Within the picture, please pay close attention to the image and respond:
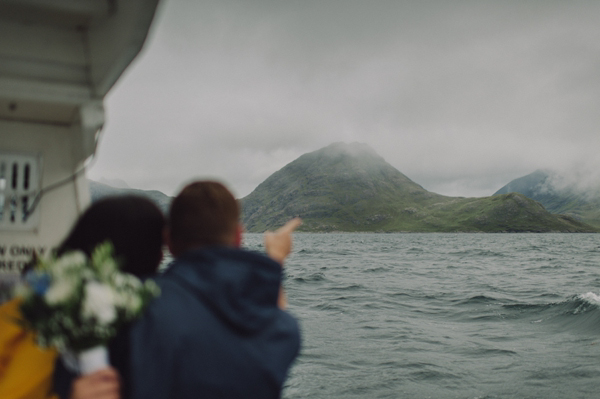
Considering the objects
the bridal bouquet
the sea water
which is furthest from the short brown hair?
the sea water

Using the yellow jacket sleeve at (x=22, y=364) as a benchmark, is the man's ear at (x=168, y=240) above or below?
above

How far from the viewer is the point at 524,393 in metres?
8.05

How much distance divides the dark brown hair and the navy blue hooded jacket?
227 millimetres

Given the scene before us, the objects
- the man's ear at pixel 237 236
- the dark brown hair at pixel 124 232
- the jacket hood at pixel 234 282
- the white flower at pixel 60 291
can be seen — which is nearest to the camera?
the white flower at pixel 60 291

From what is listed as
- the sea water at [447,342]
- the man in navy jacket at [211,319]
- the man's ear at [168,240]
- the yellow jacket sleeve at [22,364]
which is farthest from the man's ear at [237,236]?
the sea water at [447,342]

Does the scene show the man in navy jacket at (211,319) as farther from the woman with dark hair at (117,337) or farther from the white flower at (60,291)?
the white flower at (60,291)

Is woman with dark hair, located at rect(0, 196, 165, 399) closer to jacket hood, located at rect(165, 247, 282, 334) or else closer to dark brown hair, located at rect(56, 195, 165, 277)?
dark brown hair, located at rect(56, 195, 165, 277)

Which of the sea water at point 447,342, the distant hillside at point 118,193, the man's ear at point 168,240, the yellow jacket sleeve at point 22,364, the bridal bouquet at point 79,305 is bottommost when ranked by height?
the sea water at point 447,342

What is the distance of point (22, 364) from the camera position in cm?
171

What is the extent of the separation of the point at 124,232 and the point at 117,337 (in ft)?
1.65

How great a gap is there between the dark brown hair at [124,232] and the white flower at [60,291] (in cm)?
34

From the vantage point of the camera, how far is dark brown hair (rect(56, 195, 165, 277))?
79.0 inches

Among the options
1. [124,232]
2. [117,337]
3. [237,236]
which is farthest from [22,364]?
[237,236]

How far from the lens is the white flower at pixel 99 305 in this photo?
1.58m
